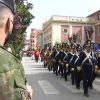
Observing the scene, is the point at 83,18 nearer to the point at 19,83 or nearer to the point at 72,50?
the point at 72,50

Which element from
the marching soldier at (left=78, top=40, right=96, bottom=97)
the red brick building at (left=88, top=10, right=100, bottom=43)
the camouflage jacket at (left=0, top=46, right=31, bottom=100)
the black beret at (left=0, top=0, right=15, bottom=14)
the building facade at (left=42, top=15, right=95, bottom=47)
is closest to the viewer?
the camouflage jacket at (left=0, top=46, right=31, bottom=100)

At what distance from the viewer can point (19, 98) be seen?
1226 millimetres

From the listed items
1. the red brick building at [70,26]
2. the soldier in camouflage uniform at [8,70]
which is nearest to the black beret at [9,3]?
the soldier in camouflage uniform at [8,70]

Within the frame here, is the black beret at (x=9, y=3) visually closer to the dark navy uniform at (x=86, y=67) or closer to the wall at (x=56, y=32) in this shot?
the dark navy uniform at (x=86, y=67)

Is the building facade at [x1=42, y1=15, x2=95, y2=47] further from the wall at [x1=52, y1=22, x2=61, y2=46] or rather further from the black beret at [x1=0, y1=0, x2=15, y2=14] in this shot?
the black beret at [x1=0, y1=0, x2=15, y2=14]

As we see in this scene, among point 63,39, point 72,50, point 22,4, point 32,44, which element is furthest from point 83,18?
point 32,44

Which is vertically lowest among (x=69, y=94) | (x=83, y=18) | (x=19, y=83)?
(x=69, y=94)

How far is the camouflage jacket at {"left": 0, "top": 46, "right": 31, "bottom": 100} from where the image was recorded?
1164 millimetres

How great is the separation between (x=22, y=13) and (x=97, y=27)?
39135mm

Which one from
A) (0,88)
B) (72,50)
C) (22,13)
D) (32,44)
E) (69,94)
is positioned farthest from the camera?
(32,44)

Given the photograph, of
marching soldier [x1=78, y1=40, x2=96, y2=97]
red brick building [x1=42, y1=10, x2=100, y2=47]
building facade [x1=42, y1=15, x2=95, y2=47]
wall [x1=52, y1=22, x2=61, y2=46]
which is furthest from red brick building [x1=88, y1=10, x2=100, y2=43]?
marching soldier [x1=78, y1=40, x2=96, y2=97]

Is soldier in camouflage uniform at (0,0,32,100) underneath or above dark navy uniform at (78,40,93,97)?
above

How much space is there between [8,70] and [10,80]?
8 cm

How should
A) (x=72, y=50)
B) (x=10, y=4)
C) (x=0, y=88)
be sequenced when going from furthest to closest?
(x=72, y=50), (x=10, y=4), (x=0, y=88)
